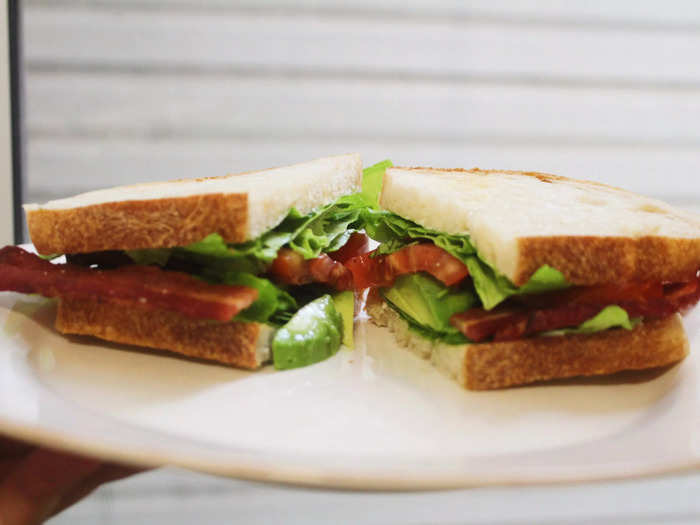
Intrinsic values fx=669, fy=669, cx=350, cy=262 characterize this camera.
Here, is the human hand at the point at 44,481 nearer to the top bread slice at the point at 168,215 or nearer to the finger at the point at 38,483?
the finger at the point at 38,483

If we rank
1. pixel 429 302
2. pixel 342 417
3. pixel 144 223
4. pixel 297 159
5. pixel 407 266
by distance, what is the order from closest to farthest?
pixel 342 417 < pixel 144 223 < pixel 429 302 < pixel 407 266 < pixel 297 159

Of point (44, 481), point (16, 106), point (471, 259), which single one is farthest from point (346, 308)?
point (16, 106)

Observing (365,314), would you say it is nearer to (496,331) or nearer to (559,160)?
(496,331)

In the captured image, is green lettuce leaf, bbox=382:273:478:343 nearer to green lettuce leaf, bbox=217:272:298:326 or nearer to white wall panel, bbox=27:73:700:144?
green lettuce leaf, bbox=217:272:298:326

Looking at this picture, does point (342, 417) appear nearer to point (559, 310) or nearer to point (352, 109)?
point (559, 310)

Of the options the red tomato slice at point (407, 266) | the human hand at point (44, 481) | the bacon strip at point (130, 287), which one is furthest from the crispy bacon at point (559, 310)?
the human hand at point (44, 481)

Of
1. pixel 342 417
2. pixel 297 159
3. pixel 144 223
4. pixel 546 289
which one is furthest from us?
pixel 297 159

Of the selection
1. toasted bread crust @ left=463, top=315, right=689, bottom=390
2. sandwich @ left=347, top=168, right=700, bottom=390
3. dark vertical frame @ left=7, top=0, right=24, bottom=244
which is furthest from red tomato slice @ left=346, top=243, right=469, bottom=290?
dark vertical frame @ left=7, top=0, right=24, bottom=244
